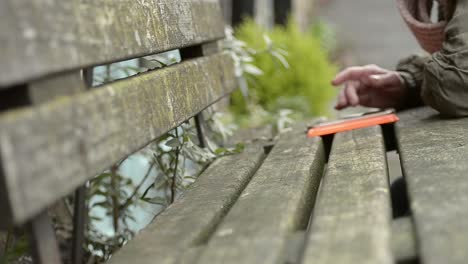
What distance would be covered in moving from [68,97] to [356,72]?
1591 mm

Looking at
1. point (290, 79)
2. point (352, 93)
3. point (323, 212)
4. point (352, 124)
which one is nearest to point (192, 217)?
point (323, 212)

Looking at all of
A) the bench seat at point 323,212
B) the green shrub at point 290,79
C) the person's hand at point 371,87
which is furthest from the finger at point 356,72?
the green shrub at point 290,79

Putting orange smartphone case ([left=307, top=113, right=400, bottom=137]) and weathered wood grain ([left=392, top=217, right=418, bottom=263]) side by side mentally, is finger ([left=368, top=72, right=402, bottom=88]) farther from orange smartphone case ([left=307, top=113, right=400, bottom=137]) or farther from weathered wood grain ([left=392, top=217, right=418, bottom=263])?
weathered wood grain ([left=392, top=217, right=418, bottom=263])

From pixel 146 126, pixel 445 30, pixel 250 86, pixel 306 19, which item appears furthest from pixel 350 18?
pixel 146 126

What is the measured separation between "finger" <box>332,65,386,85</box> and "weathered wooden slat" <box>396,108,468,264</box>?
39cm

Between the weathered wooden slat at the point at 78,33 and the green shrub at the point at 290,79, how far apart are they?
2.86 metres

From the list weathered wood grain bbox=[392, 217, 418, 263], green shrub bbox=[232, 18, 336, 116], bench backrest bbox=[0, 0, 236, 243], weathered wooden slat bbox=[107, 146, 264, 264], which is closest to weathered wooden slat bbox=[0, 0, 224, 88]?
bench backrest bbox=[0, 0, 236, 243]

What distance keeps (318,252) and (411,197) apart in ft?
1.05

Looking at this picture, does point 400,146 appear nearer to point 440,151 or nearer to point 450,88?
point 440,151

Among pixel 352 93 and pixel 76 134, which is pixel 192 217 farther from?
pixel 352 93

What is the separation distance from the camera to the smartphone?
239 cm

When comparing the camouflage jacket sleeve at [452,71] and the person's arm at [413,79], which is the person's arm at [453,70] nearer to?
the camouflage jacket sleeve at [452,71]

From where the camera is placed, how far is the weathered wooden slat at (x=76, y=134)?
105cm

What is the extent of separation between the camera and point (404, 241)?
1.21 m
